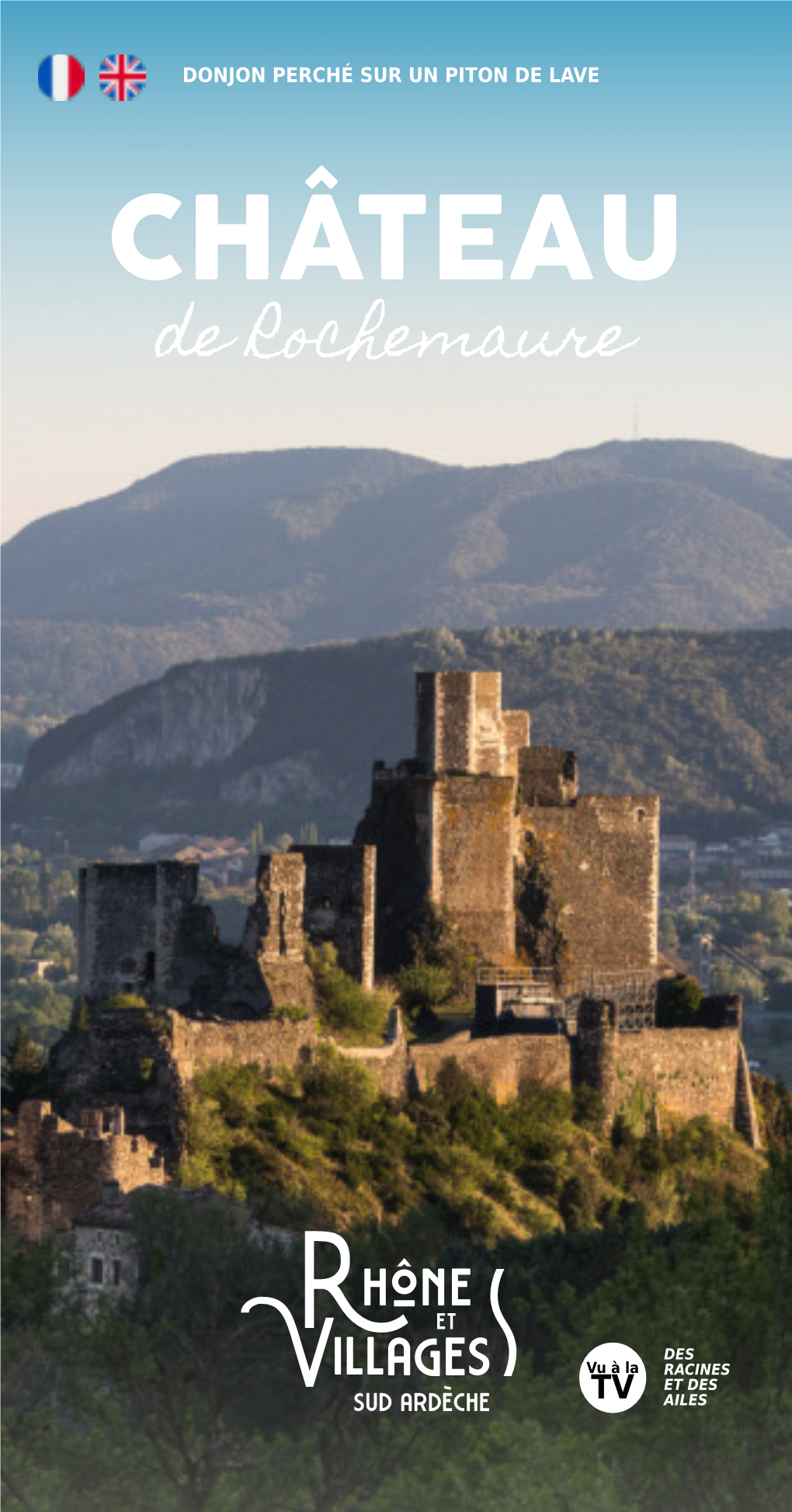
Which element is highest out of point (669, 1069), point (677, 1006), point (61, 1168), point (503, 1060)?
point (677, 1006)

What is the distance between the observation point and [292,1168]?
64.1 meters

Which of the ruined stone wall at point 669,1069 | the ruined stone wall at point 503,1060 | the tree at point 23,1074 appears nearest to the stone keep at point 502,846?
the ruined stone wall at point 669,1069

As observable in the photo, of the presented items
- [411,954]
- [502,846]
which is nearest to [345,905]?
[411,954]

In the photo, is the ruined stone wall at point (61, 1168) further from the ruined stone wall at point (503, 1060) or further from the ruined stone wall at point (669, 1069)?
the ruined stone wall at point (669, 1069)

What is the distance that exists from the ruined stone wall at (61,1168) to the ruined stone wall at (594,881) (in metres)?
15.3

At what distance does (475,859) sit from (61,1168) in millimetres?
14779

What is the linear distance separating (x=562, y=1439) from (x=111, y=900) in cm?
1951

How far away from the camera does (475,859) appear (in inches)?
2904

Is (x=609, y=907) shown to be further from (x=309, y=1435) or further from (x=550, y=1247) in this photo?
(x=309, y=1435)

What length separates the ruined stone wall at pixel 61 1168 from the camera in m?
60.8

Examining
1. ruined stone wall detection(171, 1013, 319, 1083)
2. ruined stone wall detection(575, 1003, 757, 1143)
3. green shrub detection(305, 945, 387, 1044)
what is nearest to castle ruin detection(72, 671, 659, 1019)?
green shrub detection(305, 945, 387, 1044)

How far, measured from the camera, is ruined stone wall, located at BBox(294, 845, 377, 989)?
70.2 metres

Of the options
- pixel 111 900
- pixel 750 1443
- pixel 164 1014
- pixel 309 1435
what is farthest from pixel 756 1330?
pixel 111 900

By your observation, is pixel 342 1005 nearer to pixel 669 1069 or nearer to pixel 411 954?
pixel 411 954
